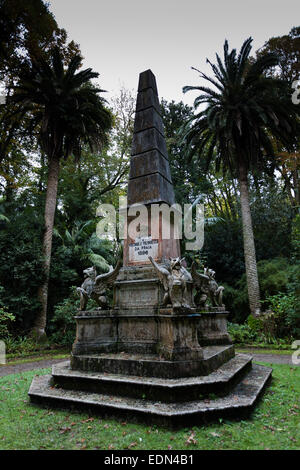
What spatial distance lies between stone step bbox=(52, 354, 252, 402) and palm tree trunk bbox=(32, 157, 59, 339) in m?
7.70

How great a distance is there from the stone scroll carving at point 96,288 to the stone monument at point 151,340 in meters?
0.02

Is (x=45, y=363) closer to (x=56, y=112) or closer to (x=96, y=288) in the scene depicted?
(x=96, y=288)

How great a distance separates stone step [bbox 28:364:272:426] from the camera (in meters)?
3.27

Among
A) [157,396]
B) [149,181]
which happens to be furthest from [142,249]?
[157,396]

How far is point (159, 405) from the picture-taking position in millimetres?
3514

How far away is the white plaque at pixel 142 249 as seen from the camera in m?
5.89

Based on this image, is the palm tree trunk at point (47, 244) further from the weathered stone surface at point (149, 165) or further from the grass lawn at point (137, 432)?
the grass lawn at point (137, 432)

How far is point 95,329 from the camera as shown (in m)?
5.34

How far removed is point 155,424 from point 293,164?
528 inches

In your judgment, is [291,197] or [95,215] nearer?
[291,197]

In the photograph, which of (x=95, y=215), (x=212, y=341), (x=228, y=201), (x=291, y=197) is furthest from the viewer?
(x=228, y=201)

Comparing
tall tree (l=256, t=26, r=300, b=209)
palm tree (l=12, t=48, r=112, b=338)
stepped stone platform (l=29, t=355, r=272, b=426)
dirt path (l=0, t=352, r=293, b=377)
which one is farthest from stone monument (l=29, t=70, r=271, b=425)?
tall tree (l=256, t=26, r=300, b=209)

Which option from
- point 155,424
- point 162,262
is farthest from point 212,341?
point 155,424

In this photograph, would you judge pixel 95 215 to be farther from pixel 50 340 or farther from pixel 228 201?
pixel 228 201
